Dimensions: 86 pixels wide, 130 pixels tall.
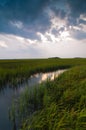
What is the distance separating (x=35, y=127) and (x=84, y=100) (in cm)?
302

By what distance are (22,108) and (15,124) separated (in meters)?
1.05

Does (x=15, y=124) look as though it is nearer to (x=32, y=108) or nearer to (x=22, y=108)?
(x=22, y=108)

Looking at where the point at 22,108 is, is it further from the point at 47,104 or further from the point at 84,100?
the point at 84,100

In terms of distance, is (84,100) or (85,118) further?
(84,100)

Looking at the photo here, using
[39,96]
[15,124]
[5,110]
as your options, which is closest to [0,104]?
[5,110]

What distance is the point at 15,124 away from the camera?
7520 millimetres

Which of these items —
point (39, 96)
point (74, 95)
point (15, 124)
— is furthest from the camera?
point (39, 96)

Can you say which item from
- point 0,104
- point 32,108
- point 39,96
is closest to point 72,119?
point 32,108

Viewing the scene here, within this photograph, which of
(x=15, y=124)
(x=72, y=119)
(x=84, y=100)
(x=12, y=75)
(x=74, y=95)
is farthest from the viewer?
(x=12, y=75)

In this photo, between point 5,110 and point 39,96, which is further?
point 39,96

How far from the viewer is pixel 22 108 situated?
8453 mm

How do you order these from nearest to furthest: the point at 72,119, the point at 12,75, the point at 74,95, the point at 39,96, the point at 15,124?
the point at 72,119
the point at 15,124
the point at 74,95
the point at 39,96
the point at 12,75

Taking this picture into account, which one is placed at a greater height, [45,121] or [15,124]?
[45,121]

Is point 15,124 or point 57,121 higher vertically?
point 57,121
